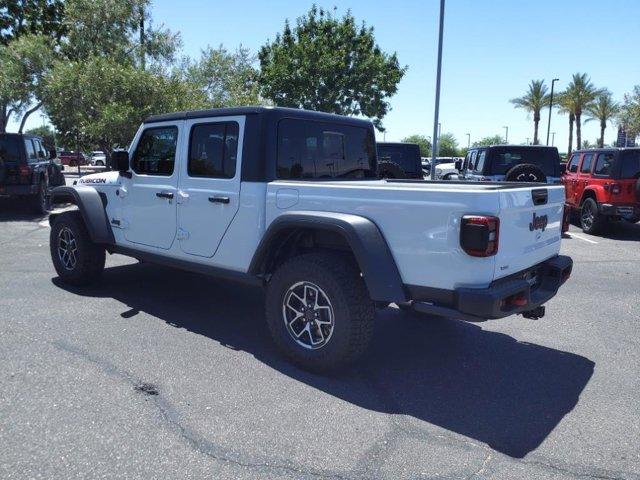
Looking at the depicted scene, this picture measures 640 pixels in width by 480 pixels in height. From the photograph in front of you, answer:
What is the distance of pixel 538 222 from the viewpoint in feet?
12.9

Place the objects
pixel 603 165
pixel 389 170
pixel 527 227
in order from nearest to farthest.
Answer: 1. pixel 527 227
2. pixel 389 170
3. pixel 603 165

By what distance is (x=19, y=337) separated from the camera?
4.65 m

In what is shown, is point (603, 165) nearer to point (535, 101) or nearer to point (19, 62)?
point (19, 62)

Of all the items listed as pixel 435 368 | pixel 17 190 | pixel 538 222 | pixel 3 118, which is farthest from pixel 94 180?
pixel 3 118

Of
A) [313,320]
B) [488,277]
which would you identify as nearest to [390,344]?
[313,320]

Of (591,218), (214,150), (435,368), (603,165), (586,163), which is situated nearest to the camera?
(435,368)

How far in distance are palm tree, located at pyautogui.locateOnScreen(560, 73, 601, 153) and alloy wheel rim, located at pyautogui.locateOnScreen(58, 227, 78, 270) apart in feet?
155

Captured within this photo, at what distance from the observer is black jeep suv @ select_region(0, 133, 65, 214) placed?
476 inches

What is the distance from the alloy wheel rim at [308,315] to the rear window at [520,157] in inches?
365

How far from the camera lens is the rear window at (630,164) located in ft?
36.6

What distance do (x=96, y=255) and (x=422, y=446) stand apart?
4517 mm

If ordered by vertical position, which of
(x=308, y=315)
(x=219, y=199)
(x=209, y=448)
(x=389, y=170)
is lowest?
(x=209, y=448)

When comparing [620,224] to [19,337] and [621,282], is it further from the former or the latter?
[19,337]

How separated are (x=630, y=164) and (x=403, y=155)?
4.88m
